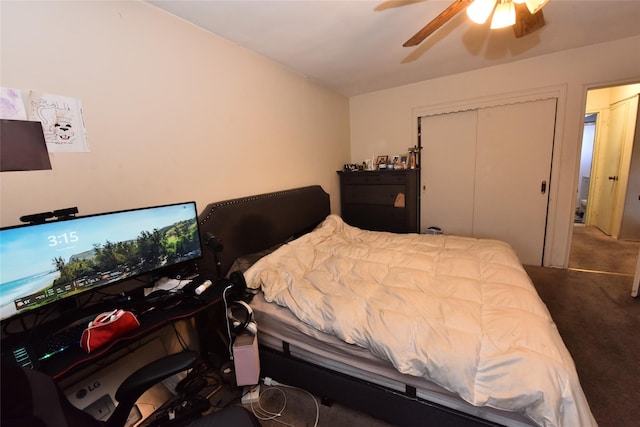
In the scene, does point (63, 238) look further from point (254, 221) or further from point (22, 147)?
point (254, 221)

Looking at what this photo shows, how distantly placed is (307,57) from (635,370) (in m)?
3.34

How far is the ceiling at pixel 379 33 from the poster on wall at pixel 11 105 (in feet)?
3.07

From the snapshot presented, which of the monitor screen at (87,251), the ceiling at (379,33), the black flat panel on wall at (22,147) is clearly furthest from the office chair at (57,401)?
the ceiling at (379,33)

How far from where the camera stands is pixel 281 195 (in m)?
2.55

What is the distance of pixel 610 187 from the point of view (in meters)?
4.20

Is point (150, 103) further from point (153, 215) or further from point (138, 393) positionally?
point (138, 393)

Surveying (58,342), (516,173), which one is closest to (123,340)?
(58,342)

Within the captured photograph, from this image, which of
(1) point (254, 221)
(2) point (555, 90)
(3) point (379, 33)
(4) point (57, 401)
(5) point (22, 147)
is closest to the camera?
(4) point (57, 401)

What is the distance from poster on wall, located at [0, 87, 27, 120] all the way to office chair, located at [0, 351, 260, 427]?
1.14m

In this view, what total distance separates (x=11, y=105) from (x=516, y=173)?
4250 millimetres

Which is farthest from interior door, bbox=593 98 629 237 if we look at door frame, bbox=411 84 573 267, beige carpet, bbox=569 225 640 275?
door frame, bbox=411 84 573 267

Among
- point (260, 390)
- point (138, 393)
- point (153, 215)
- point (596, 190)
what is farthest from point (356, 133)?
point (596, 190)

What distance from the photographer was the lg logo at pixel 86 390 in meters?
1.29

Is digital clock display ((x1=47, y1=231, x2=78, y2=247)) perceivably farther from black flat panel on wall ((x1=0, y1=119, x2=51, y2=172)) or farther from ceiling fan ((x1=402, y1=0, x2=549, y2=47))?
ceiling fan ((x1=402, y1=0, x2=549, y2=47))
